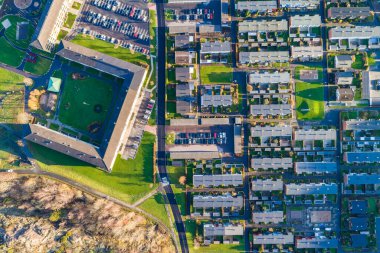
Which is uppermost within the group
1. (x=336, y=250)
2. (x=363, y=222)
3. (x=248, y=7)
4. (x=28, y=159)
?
(x=248, y=7)

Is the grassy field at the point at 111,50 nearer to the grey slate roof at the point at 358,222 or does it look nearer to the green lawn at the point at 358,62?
the green lawn at the point at 358,62

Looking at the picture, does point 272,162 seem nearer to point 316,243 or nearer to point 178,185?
point 316,243

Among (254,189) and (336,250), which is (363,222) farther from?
(254,189)

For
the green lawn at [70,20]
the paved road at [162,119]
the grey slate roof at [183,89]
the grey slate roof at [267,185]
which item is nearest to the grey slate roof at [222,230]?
the paved road at [162,119]

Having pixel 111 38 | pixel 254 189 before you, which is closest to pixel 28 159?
pixel 111 38

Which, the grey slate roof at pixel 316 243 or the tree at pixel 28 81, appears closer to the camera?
the grey slate roof at pixel 316 243

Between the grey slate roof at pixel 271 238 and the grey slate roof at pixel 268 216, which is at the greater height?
the grey slate roof at pixel 268 216
